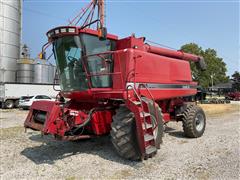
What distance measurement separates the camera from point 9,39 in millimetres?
28266

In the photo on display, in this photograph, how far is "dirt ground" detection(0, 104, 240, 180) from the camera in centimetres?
491

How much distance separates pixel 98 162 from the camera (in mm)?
5668

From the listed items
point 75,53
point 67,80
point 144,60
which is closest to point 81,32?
point 75,53

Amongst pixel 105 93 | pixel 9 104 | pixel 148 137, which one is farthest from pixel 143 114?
pixel 9 104

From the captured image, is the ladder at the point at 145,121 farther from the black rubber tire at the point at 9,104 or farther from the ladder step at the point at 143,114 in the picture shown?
the black rubber tire at the point at 9,104

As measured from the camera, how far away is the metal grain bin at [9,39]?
90.2 ft

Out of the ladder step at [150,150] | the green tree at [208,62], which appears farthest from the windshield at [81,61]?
the green tree at [208,62]

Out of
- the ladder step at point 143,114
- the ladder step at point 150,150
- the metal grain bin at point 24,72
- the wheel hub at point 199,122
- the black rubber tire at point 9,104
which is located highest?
the metal grain bin at point 24,72

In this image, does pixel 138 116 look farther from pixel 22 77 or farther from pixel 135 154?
pixel 22 77

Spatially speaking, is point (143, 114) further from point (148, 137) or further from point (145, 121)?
point (148, 137)

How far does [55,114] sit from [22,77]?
2572 centimetres

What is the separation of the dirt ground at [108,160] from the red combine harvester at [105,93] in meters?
0.48

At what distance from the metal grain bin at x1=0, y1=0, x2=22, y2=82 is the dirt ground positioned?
71.8 feet

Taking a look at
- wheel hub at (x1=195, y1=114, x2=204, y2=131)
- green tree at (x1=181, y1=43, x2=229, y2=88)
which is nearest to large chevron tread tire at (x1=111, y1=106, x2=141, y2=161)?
wheel hub at (x1=195, y1=114, x2=204, y2=131)
